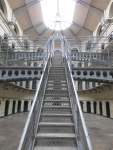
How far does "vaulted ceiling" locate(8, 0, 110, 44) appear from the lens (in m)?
16.9

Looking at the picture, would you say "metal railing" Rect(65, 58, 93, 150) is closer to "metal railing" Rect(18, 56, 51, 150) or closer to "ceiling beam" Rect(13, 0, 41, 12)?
"metal railing" Rect(18, 56, 51, 150)

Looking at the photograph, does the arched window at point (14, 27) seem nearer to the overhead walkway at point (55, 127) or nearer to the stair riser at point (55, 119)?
the overhead walkway at point (55, 127)

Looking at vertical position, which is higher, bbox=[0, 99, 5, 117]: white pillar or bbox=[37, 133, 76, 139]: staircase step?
bbox=[37, 133, 76, 139]: staircase step

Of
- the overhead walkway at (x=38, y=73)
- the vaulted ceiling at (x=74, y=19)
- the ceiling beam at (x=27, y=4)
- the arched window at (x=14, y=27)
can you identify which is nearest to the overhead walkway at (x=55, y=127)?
the overhead walkway at (x=38, y=73)

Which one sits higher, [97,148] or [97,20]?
[97,20]

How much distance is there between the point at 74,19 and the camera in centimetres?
2178

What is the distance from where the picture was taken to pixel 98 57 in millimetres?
11398

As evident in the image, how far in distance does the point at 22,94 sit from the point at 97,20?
10.7 meters

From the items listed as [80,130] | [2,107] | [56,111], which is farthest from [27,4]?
Result: [80,130]

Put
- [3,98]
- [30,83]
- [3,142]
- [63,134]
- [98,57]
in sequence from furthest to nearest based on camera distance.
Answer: [30,83], [3,98], [98,57], [3,142], [63,134]

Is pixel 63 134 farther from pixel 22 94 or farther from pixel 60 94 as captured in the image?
pixel 22 94

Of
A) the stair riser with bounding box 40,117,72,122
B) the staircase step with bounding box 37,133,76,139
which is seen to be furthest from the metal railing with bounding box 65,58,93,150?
the stair riser with bounding box 40,117,72,122

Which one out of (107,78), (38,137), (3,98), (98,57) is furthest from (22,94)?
(38,137)

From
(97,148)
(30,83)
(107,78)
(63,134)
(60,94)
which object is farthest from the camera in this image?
(30,83)
